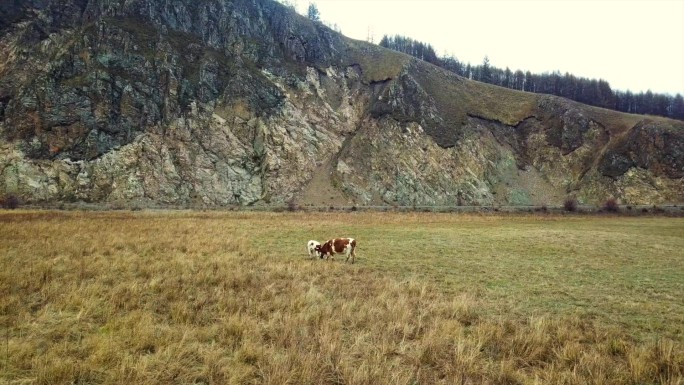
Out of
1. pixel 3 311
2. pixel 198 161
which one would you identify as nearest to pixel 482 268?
pixel 3 311

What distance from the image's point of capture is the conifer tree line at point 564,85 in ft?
433

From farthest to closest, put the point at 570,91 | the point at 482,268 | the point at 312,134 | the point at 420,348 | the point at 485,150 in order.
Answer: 1. the point at 570,91
2. the point at 485,150
3. the point at 312,134
4. the point at 482,268
5. the point at 420,348

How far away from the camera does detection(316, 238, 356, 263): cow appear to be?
1789cm

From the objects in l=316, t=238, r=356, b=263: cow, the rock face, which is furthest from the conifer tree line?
l=316, t=238, r=356, b=263: cow

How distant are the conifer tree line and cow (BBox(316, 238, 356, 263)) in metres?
136

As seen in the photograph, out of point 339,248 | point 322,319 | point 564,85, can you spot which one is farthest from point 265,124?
point 564,85

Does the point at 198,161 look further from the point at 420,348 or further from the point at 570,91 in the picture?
the point at 570,91

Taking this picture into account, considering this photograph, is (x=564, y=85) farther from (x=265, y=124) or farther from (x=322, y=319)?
(x=322, y=319)

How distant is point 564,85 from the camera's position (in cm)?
13612

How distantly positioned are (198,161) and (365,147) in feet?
113

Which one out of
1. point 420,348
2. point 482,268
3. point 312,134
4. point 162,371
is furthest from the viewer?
point 312,134

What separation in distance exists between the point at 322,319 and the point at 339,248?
9.74 meters

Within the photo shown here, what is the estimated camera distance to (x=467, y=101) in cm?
10044

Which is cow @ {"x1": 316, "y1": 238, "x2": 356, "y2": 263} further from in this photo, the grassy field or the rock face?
the rock face
